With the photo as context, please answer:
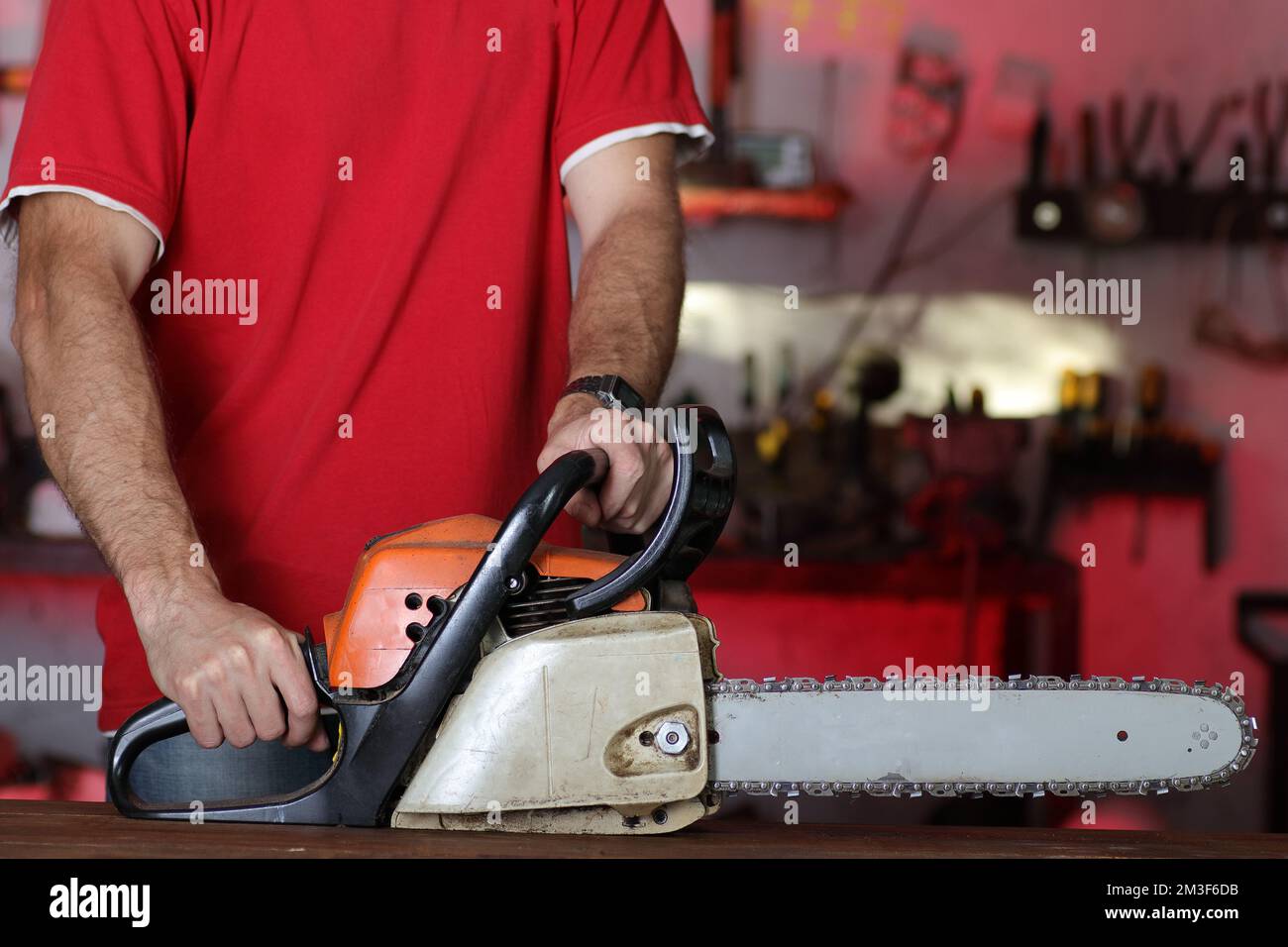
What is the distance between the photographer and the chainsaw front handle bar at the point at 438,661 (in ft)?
3.51

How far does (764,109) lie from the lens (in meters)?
4.68

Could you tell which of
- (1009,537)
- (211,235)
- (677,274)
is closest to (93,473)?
(211,235)

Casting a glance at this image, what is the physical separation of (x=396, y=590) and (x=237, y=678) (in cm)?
15

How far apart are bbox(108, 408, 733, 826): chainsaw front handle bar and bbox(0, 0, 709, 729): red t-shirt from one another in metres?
0.42

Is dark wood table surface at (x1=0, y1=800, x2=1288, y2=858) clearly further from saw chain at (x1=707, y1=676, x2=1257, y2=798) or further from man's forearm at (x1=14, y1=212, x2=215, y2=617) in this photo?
man's forearm at (x1=14, y1=212, x2=215, y2=617)

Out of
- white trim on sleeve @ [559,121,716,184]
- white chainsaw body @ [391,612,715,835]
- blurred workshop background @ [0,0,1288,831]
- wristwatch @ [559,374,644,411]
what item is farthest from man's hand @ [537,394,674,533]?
blurred workshop background @ [0,0,1288,831]

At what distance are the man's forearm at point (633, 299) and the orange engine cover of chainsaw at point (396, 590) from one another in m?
0.41

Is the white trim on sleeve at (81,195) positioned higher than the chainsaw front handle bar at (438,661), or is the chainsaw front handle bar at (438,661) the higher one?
the white trim on sleeve at (81,195)

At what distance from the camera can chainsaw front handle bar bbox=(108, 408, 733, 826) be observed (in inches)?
42.1

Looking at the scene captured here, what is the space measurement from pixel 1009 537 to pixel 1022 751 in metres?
3.04

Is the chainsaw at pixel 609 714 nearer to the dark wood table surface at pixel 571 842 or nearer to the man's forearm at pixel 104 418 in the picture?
the dark wood table surface at pixel 571 842

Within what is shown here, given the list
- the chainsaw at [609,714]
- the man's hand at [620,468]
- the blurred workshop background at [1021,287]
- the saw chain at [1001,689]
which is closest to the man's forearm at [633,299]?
the man's hand at [620,468]

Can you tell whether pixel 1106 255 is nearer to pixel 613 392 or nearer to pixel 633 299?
pixel 633 299

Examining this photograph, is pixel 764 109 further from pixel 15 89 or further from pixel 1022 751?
pixel 1022 751
